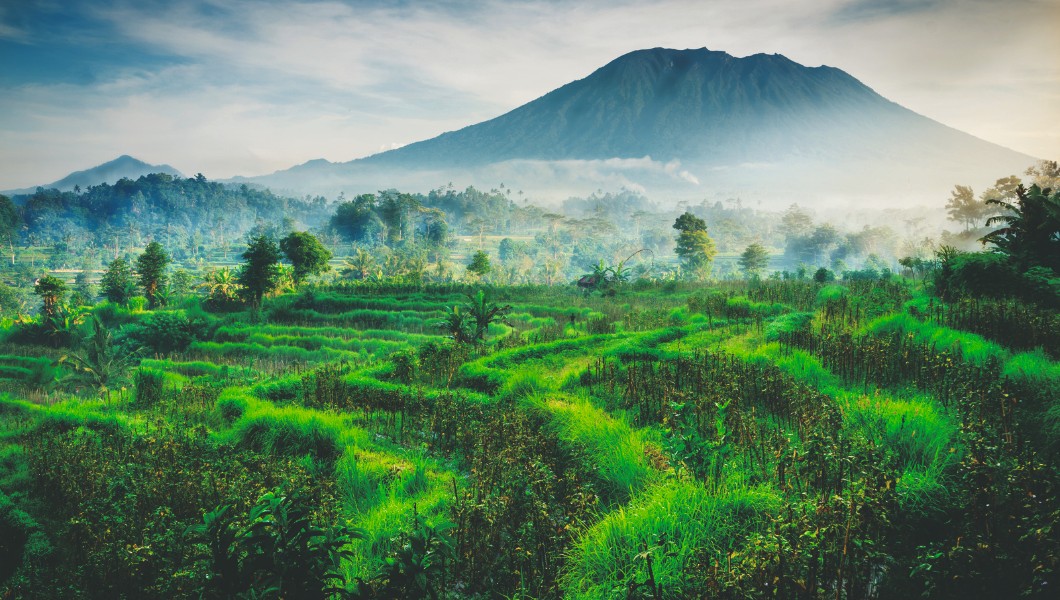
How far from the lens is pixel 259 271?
2720 cm

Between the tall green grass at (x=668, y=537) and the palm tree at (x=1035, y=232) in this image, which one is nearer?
the tall green grass at (x=668, y=537)

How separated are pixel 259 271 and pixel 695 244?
3585 centimetres

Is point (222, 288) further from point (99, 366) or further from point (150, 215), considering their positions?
point (150, 215)

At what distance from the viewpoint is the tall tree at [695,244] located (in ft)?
156

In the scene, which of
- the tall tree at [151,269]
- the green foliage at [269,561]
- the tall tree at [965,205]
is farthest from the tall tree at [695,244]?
the green foliage at [269,561]

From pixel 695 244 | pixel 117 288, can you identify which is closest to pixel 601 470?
pixel 117 288

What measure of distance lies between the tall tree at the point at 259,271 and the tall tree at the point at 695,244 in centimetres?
3281

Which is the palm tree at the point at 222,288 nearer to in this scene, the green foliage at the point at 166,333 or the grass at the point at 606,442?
the green foliage at the point at 166,333

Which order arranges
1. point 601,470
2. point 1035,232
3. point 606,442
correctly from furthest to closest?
point 1035,232
point 606,442
point 601,470

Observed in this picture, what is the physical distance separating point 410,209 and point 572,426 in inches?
2943

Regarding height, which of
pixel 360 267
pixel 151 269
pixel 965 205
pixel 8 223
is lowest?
pixel 360 267

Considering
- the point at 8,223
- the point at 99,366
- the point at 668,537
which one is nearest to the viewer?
the point at 668,537

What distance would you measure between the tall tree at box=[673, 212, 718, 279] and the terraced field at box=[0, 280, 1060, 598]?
125 ft

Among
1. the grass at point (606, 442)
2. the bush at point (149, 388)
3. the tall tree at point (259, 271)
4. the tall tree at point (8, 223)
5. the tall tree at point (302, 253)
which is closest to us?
the grass at point (606, 442)
